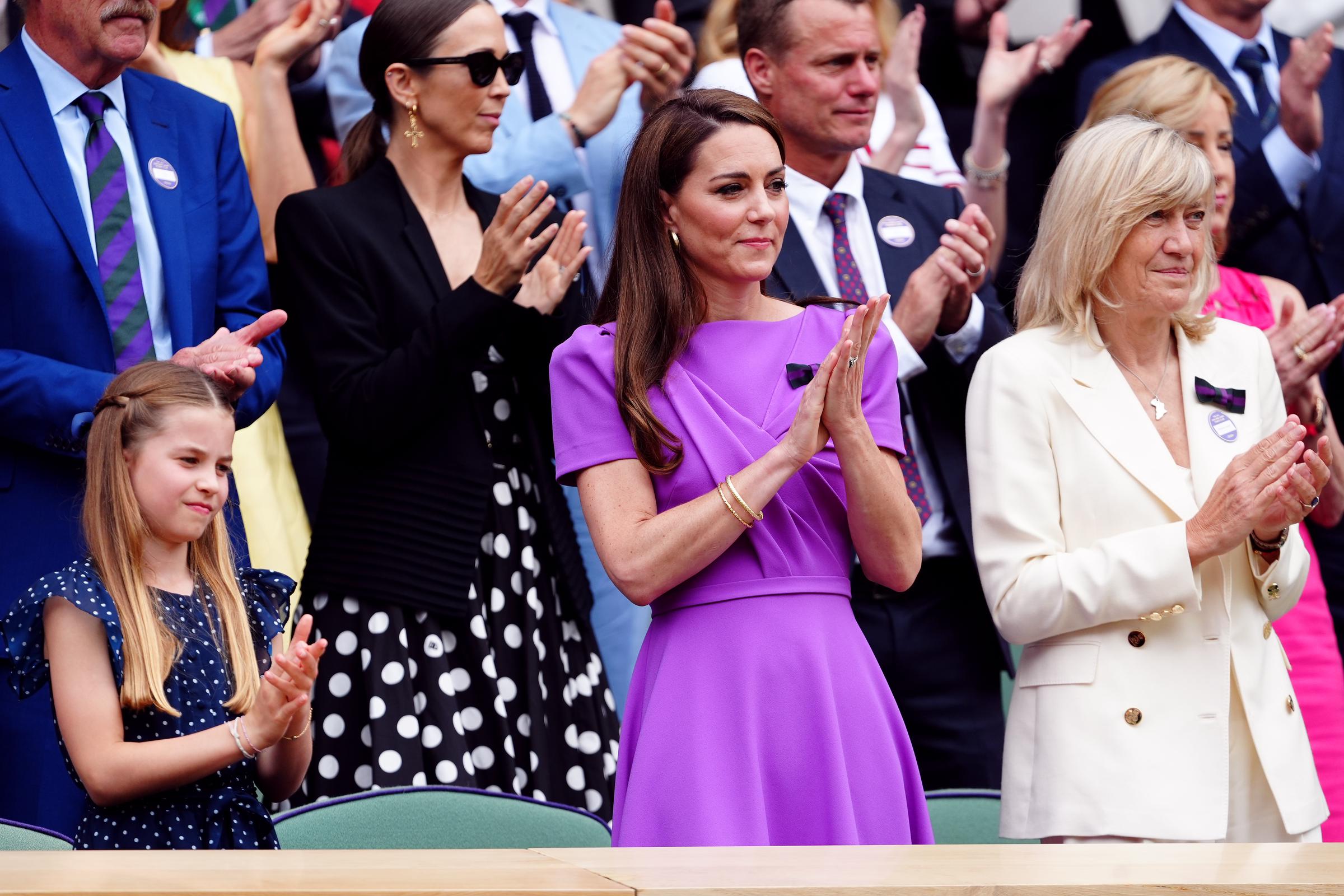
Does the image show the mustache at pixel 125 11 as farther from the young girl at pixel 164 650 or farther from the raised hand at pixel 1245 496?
the raised hand at pixel 1245 496

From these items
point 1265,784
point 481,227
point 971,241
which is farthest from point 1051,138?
point 1265,784

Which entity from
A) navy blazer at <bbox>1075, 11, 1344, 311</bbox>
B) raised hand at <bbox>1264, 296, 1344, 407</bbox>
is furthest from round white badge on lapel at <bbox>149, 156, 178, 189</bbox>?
navy blazer at <bbox>1075, 11, 1344, 311</bbox>

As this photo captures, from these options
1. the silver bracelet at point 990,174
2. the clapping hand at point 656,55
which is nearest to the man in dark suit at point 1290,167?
the silver bracelet at point 990,174

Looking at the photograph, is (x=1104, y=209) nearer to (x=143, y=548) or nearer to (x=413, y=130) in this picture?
(x=413, y=130)

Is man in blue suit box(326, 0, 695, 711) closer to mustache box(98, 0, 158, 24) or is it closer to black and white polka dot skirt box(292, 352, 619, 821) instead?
black and white polka dot skirt box(292, 352, 619, 821)

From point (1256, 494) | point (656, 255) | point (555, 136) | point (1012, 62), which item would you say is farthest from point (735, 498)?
point (1012, 62)

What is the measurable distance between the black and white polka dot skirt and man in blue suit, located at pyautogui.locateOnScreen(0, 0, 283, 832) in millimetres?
515

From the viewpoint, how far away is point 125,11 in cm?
330

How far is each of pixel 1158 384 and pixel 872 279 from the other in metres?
0.87

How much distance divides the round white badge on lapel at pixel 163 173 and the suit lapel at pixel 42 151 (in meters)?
0.17

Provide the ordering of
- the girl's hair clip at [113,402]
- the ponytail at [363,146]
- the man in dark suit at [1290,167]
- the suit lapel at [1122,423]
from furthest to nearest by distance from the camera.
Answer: the man in dark suit at [1290,167], the ponytail at [363,146], the suit lapel at [1122,423], the girl's hair clip at [113,402]

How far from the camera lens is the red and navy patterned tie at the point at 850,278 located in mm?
3600

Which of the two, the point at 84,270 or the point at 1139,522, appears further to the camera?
the point at 84,270

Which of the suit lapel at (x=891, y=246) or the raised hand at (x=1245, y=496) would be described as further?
the suit lapel at (x=891, y=246)
